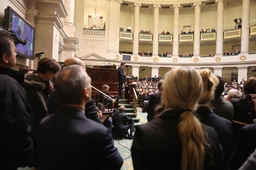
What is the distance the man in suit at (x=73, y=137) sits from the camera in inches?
49.6

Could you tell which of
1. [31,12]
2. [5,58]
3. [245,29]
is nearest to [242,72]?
[245,29]

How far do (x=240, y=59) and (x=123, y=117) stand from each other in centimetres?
2355

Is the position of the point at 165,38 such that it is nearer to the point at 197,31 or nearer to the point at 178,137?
the point at 197,31

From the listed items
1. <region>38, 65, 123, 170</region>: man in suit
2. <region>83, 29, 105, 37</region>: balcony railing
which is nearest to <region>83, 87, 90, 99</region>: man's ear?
<region>38, 65, 123, 170</region>: man in suit

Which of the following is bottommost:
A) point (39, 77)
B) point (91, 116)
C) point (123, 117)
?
point (123, 117)

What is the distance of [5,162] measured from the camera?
5.42 ft

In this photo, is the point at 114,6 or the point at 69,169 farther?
the point at 114,6

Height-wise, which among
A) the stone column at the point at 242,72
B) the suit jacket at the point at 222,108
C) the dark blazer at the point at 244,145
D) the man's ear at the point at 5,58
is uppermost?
the stone column at the point at 242,72

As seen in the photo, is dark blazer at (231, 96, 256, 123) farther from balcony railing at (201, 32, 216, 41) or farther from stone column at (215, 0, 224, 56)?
balcony railing at (201, 32, 216, 41)

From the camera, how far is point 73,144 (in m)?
1.25

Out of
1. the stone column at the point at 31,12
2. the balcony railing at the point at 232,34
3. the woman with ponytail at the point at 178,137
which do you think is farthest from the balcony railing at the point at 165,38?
the woman with ponytail at the point at 178,137

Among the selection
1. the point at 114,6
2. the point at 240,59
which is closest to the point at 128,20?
the point at 114,6

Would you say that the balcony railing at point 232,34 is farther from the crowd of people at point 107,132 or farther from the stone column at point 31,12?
the crowd of people at point 107,132

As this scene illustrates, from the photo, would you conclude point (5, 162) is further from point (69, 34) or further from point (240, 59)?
point (240, 59)
